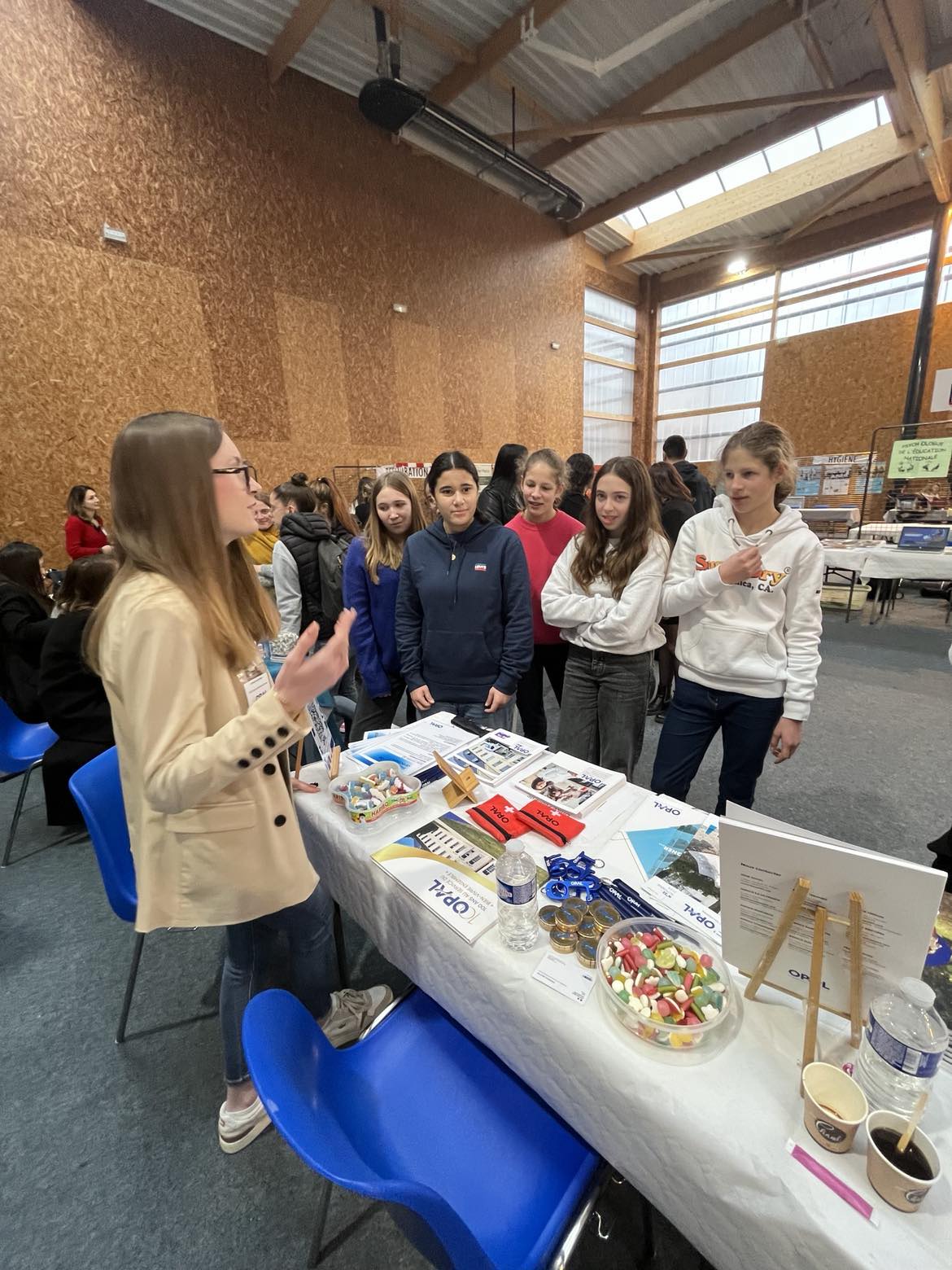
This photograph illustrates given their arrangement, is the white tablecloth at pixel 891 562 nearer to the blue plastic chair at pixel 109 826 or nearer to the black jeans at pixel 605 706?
the black jeans at pixel 605 706

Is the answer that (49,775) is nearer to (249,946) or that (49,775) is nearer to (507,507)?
(249,946)

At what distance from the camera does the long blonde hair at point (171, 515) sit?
823 millimetres

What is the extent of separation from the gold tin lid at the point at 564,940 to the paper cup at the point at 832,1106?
324 mm

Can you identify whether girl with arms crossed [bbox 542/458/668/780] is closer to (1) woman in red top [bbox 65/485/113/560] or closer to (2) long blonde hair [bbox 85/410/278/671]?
(2) long blonde hair [bbox 85/410/278/671]

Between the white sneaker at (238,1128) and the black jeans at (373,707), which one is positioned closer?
the white sneaker at (238,1128)

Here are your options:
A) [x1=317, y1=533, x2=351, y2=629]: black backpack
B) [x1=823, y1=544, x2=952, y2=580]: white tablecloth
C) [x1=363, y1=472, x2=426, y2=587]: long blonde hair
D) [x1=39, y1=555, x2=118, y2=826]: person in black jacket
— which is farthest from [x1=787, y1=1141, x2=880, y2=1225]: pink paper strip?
[x1=823, y1=544, x2=952, y2=580]: white tablecloth

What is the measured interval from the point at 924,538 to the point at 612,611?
4.47 m

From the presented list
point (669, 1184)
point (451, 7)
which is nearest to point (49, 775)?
point (669, 1184)

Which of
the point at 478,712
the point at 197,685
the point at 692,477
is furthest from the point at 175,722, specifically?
the point at 692,477

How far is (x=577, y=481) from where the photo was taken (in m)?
3.35

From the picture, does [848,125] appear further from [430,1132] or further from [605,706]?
[430,1132]

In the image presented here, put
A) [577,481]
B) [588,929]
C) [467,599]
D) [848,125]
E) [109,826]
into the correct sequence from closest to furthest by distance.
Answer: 1. [588,929]
2. [109,826]
3. [467,599]
4. [577,481]
5. [848,125]

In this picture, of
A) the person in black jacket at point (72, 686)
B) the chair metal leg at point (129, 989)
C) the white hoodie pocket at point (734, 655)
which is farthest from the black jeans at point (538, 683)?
the person in black jacket at point (72, 686)

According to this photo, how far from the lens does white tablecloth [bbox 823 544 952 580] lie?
13.9 ft
